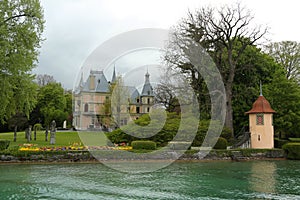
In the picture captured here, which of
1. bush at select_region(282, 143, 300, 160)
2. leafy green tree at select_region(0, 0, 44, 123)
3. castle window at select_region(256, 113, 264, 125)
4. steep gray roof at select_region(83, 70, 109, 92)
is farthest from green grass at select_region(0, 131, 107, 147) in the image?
bush at select_region(282, 143, 300, 160)

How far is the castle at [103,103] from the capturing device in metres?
28.5

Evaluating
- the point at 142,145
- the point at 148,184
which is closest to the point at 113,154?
the point at 142,145

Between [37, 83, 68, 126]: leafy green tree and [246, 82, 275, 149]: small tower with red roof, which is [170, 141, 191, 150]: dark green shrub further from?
[37, 83, 68, 126]: leafy green tree

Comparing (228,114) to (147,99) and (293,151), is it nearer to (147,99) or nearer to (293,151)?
(293,151)

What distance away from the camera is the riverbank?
56.9ft

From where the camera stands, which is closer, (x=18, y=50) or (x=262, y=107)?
(x=18, y=50)

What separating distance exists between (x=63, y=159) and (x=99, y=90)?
1857 centimetres

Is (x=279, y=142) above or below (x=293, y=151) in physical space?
above

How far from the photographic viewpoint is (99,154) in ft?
60.1

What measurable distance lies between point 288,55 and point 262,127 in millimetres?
18481

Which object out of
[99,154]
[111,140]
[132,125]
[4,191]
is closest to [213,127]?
[132,125]

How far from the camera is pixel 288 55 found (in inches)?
1489

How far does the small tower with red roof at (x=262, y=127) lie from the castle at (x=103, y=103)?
873cm

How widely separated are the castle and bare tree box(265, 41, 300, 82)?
1774cm
